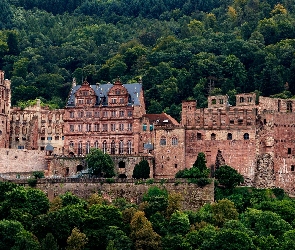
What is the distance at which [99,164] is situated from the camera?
284ft

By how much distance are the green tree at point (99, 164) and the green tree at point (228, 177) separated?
9934mm

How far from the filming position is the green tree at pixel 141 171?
284 ft

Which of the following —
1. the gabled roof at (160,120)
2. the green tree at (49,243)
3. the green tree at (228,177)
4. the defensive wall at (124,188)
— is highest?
the gabled roof at (160,120)

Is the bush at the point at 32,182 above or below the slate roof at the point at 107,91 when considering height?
below

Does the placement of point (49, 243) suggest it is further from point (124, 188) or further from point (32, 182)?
point (124, 188)

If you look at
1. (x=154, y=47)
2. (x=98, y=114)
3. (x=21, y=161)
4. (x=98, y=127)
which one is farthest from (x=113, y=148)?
(x=154, y=47)

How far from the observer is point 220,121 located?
293ft

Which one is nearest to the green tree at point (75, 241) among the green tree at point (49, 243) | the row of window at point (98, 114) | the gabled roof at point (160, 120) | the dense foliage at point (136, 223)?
the dense foliage at point (136, 223)

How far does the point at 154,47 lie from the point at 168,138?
48.6m

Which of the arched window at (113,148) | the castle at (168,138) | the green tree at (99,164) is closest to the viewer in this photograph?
the green tree at (99,164)

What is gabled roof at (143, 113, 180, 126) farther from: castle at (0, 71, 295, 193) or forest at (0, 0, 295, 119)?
forest at (0, 0, 295, 119)

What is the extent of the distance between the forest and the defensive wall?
24.4 m

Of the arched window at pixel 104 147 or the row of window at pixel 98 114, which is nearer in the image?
the arched window at pixel 104 147

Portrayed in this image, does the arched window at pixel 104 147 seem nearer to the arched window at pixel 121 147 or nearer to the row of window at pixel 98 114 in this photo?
the arched window at pixel 121 147
